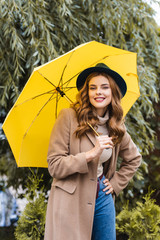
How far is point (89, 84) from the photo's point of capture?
7.28 feet

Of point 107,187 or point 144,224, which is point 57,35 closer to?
point 107,187

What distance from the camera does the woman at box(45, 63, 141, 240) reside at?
2.03 meters

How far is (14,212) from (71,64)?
3.86 m

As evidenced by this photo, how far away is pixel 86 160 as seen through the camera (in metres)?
1.99

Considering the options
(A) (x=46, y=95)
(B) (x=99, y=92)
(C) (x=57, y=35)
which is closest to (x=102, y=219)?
(B) (x=99, y=92)

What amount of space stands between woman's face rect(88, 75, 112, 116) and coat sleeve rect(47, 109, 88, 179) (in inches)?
7.7

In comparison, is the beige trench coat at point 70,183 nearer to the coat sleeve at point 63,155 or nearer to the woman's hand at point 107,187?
the coat sleeve at point 63,155

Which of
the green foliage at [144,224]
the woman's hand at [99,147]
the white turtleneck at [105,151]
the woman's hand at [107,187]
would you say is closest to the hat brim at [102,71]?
the white turtleneck at [105,151]

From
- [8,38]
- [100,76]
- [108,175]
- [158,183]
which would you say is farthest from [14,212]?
[100,76]

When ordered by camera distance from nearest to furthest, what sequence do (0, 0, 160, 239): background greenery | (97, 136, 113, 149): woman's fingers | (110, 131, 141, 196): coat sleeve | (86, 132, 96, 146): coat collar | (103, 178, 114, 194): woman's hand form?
(97, 136, 113, 149): woman's fingers → (86, 132, 96, 146): coat collar → (103, 178, 114, 194): woman's hand → (110, 131, 141, 196): coat sleeve → (0, 0, 160, 239): background greenery

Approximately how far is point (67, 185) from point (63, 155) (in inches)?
7.6

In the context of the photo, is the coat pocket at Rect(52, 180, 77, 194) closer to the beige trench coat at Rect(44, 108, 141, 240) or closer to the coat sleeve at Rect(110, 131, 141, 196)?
the beige trench coat at Rect(44, 108, 141, 240)

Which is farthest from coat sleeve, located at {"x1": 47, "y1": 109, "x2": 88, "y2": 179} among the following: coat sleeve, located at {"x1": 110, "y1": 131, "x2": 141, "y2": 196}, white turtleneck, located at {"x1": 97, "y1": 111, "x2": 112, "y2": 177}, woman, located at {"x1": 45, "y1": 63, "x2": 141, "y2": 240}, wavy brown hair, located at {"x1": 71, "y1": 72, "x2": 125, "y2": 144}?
coat sleeve, located at {"x1": 110, "y1": 131, "x2": 141, "y2": 196}

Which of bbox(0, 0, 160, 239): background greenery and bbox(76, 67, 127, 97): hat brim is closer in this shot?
bbox(76, 67, 127, 97): hat brim
